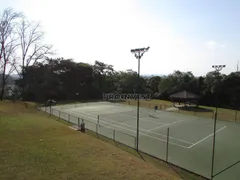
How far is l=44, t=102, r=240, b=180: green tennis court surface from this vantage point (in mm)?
13750

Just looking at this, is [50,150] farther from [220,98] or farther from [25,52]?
[220,98]

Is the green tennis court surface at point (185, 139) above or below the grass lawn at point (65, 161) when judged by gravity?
below

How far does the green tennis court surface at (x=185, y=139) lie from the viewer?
45.1 ft

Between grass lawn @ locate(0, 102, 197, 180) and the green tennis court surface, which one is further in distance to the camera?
the green tennis court surface

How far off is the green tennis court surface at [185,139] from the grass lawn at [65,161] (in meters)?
2.25

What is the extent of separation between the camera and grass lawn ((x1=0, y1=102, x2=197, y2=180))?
33.0 ft

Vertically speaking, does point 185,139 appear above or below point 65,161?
below

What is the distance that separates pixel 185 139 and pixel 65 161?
11823 millimetres

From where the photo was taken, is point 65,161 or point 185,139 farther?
point 185,139

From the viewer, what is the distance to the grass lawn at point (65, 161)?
10.1 metres

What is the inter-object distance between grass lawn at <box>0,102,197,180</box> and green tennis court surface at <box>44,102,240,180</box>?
7.40 ft

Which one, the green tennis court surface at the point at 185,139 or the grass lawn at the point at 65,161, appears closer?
the grass lawn at the point at 65,161

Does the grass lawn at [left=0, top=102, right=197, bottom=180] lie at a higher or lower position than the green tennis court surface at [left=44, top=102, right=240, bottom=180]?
higher

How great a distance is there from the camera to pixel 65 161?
11547 mm
